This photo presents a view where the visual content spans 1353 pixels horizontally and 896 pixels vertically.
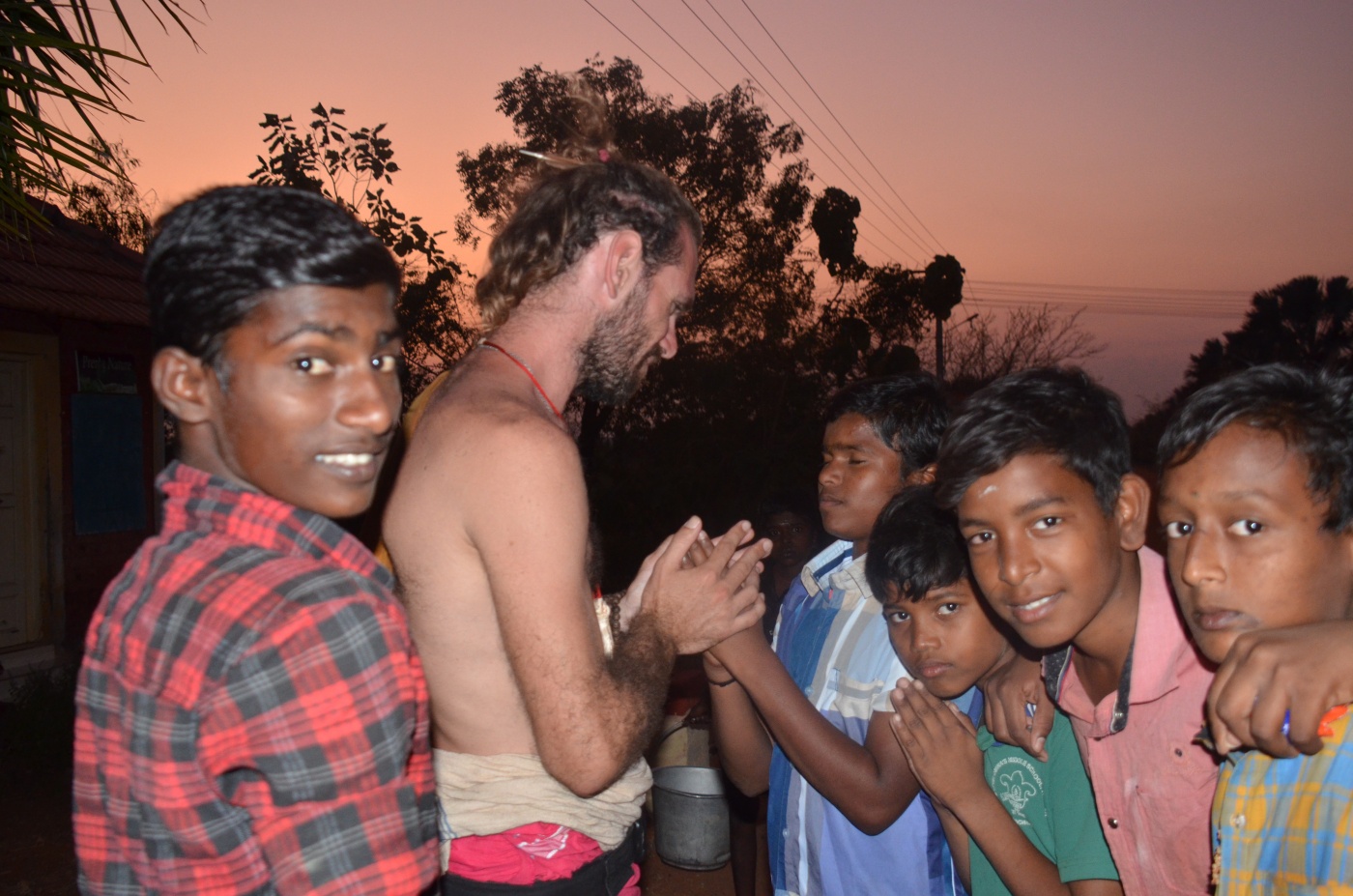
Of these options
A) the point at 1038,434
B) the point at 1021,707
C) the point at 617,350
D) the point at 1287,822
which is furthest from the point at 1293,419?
the point at 617,350

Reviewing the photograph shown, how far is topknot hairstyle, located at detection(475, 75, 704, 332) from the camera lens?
84.4 inches

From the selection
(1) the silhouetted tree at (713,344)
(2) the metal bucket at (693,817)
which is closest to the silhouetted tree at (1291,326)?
(1) the silhouetted tree at (713,344)

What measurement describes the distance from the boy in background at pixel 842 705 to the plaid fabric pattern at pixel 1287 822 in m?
0.91

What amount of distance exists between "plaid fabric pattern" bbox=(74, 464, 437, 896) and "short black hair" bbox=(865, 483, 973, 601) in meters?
1.57

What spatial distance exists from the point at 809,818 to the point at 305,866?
1.72 meters

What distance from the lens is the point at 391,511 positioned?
6.03ft

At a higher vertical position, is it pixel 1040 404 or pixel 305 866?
pixel 1040 404

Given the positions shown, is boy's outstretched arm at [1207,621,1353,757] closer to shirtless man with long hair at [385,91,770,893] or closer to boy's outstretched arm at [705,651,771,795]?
shirtless man with long hair at [385,91,770,893]

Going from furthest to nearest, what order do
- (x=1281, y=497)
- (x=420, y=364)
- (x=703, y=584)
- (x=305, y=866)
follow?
(x=420, y=364) < (x=703, y=584) < (x=1281, y=497) < (x=305, y=866)

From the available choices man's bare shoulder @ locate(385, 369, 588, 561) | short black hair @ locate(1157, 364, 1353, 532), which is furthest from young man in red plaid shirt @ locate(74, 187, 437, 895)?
short black hair @ locate(1157, 364, 1353, 532)

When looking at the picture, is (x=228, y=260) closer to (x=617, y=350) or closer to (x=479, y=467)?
(x=479, y=467)

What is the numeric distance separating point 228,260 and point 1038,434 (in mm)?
1732

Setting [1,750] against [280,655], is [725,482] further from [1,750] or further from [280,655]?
[280,655]

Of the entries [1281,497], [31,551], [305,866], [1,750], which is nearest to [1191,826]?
[1281,497]
